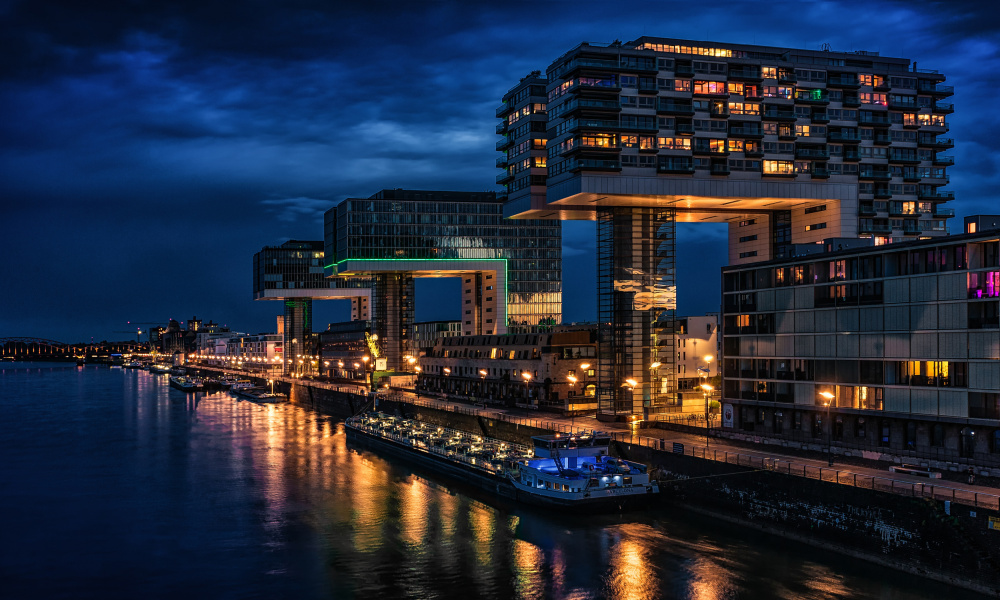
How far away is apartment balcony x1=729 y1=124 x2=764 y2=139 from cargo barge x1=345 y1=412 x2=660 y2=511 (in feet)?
150

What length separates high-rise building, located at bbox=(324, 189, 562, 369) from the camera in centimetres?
18775

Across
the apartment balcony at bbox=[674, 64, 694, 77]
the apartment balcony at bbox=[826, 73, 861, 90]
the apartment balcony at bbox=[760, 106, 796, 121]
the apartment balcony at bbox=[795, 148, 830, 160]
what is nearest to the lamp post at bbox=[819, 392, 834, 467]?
the apartment balcony at bbox=[760, 106, 796, 121]

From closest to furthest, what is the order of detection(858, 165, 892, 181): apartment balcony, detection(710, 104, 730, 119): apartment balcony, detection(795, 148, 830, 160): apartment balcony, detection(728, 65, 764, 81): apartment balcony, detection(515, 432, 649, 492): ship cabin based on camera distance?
1. detection(515, 432, 649, 492): ship cabin
2. detection(710, 104, 730, 119): apartment balcony
3. detection(728, 65, 764, 81): apartment balcony
4. detection(795, 148, 830, 160): apartment balcony
5. detection(858, 165, 892, 181): apartment balcony

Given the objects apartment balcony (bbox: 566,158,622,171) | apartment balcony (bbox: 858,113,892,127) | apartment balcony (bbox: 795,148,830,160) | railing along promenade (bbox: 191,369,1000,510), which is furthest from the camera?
apartment balcony (bbox: 858,113,892,127)

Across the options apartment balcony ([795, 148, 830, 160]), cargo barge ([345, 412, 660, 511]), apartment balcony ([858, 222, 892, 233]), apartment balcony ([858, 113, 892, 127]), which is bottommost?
cargo barge ([345, 412, 660, 511])

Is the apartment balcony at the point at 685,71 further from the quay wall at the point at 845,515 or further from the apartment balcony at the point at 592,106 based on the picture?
the quay wall at the point at 845,515

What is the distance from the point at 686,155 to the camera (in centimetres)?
10031

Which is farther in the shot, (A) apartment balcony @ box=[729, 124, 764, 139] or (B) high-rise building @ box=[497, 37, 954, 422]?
(A) apartment balcony @ box=[729, 124, 764, 139]

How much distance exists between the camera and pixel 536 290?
194250 mm

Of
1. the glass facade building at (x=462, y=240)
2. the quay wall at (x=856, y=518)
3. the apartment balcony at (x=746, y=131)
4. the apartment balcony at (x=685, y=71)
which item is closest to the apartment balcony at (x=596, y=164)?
the apartment balcony at (x=685, y=71)

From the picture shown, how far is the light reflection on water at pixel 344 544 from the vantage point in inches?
1962

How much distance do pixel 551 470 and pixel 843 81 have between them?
6734 centimetres

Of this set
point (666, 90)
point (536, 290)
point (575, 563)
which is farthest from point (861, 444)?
point (536, 290)

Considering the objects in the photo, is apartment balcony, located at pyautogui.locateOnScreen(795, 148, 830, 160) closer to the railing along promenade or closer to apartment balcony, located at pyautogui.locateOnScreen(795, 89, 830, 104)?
apartment balcony, located at pyautogui.locateOnScreen(795, 89, 830, 104)
